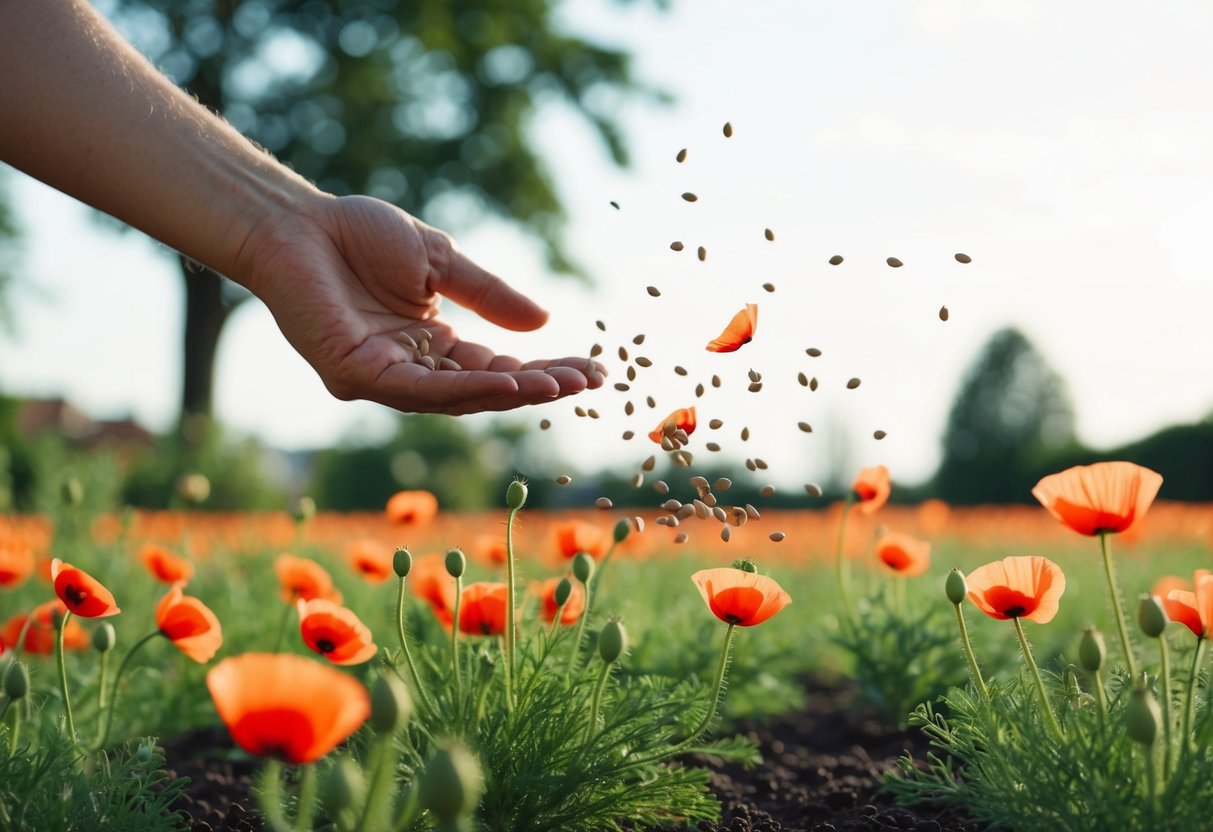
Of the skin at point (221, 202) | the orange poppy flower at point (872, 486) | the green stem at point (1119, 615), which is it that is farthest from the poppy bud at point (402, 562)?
the orange poppy flower at point (872, 486)

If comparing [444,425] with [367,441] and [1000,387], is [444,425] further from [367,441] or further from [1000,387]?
[1000,387]

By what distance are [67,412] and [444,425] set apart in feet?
72.9

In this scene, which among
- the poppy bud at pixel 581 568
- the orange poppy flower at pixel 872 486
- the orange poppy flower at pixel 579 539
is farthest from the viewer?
the orange poppy flower at pixel 872 486

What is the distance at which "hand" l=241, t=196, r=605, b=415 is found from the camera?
189 centimetres

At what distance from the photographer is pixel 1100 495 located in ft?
4.58

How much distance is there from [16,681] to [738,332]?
1.23m

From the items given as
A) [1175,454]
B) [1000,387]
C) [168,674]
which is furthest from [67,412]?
[168,674]

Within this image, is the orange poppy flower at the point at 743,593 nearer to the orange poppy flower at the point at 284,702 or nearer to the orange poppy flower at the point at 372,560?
the orange poppy flower at the point at 284,702

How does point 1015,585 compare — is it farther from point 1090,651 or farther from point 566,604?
point 566,604

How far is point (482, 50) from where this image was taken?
48.2ft

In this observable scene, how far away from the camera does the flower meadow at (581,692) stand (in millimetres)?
1193

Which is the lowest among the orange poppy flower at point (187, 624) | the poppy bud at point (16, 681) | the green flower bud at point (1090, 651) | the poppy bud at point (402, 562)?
the poppy bud at point (16, 681)

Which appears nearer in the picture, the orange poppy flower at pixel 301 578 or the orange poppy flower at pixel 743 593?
the orange poppy flower at pixel 743 593

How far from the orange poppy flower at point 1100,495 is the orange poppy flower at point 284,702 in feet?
2.98
